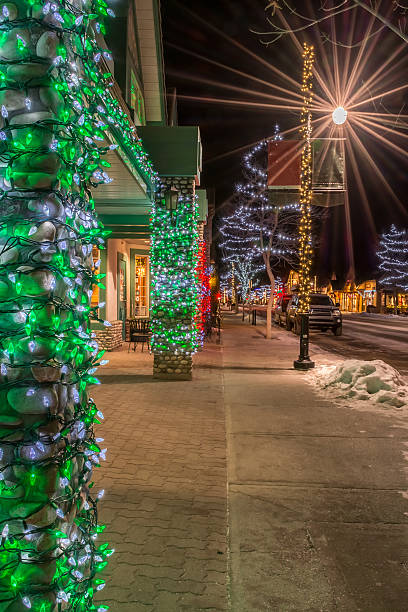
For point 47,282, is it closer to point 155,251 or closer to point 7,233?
point 7,233

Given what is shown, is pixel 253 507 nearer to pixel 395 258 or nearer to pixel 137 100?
pixel 137 100

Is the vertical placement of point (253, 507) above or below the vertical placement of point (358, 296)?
below

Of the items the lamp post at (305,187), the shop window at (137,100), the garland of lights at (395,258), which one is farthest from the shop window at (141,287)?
the garland of lights at (395,258)

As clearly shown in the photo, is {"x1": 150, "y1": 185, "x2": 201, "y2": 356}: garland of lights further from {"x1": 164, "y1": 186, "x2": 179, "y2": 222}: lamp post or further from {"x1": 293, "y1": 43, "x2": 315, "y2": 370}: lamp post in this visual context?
{"x1": 293, "y1": 43, "x2": 315, "y2": 370}: lamp post

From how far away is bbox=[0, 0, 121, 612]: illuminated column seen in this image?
5.64 ft

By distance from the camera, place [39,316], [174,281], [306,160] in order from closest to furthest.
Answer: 1. [39,316]
2. [174,281]
3. [306,160]

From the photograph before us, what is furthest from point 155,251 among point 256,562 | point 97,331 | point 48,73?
point 48,73

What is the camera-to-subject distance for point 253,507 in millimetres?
4445

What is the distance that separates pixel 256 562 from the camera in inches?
139

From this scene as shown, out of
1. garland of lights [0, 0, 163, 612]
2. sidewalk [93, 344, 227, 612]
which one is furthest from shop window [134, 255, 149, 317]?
garland of lights [0, 0, 163, 612]

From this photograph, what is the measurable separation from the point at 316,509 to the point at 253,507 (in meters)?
0.57

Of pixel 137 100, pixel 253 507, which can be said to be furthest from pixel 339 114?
pixel 253 507

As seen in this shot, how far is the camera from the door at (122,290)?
17.1m

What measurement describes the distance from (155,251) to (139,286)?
901 cm
